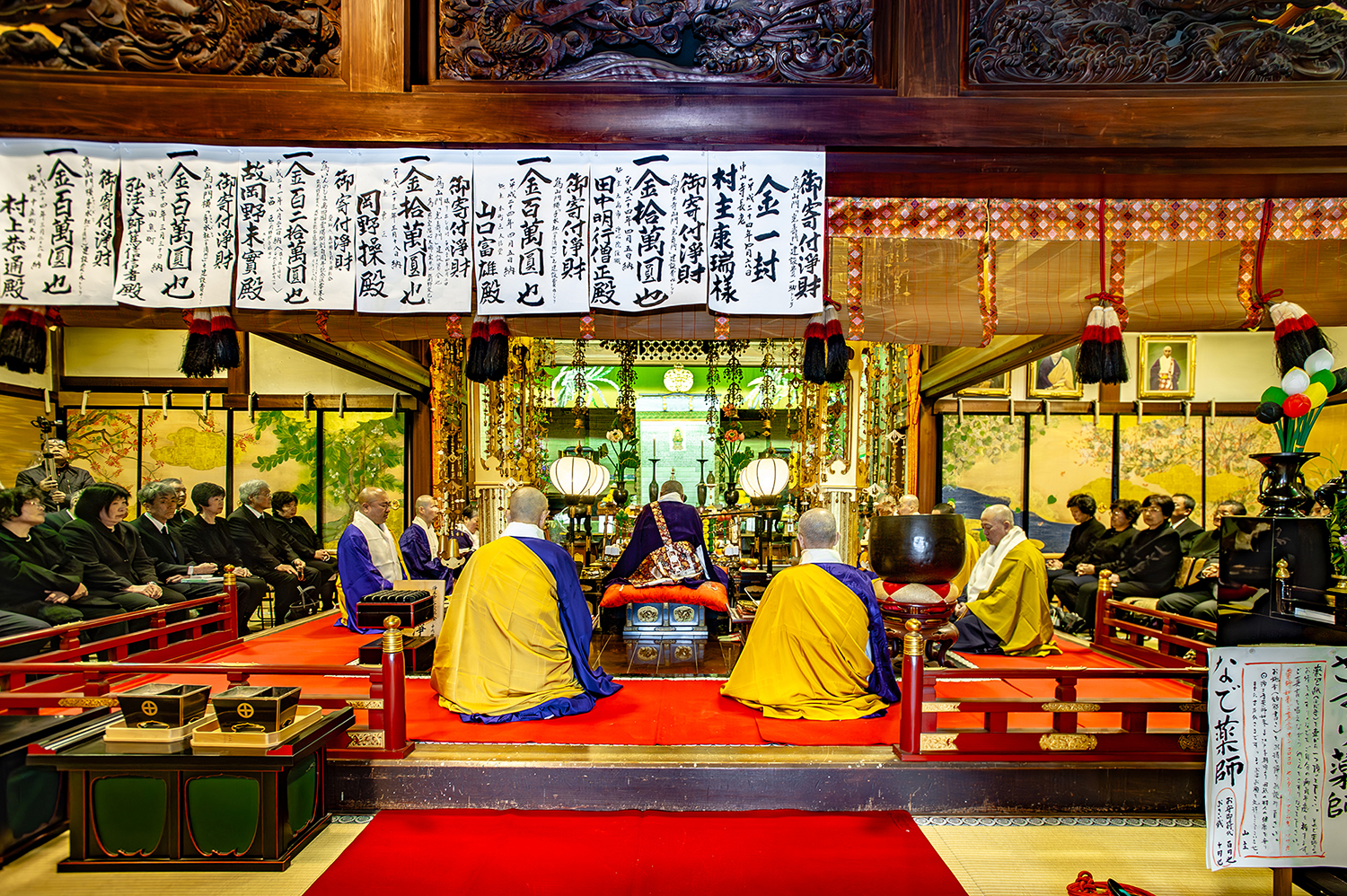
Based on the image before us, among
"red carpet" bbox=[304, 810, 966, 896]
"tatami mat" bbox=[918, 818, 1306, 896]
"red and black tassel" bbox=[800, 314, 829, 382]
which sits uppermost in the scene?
"red and black tassel" bbox=[800, 314, 829, 382]

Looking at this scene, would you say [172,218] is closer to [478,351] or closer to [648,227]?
[478,351]

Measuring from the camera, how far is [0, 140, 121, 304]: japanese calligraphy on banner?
2984mm

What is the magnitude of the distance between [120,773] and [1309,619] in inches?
206

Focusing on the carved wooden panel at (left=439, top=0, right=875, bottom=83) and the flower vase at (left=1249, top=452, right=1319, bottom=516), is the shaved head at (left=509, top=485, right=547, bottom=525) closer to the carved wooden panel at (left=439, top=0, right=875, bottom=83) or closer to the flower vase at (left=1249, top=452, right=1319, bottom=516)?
the carved wooden panel at (left=439, top=0, right=875, bottom=83)

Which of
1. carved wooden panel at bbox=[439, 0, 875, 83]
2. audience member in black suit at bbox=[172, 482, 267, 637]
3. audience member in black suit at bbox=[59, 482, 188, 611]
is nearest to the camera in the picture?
carved wooden panel at bbox=[439, 0, 875, 83]

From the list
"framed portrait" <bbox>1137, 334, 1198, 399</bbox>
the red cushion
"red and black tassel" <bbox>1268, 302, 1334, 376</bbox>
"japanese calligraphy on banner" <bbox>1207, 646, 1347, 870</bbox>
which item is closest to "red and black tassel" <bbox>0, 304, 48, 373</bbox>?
the red cushion

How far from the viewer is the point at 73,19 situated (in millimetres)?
2844

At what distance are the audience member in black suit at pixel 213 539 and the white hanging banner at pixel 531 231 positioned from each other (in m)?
5.82

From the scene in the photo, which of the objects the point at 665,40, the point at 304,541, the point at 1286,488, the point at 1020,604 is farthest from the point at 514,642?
the point at 304,541

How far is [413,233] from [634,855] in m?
3.10

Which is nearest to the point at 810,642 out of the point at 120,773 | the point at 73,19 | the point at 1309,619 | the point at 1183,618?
the point at 1309,619

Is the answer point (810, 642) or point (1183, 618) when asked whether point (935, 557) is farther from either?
point (1183, 618)

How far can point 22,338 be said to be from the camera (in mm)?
3107

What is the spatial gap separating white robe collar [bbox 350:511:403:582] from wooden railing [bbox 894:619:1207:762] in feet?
16.5
